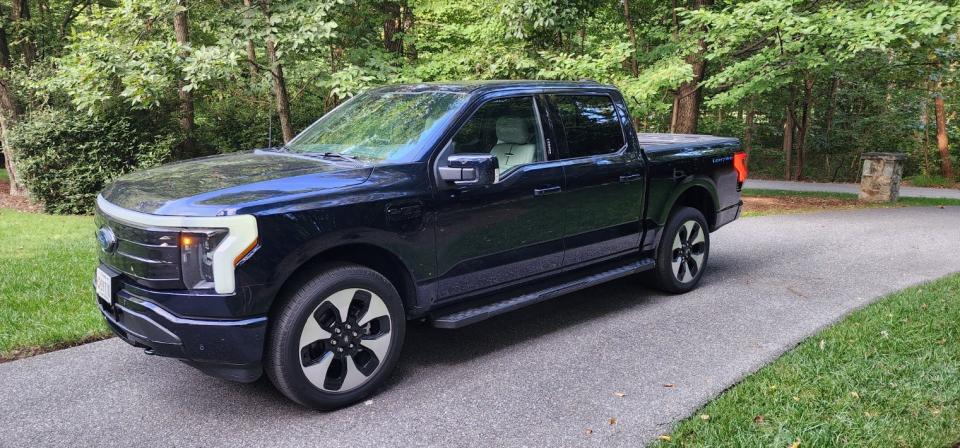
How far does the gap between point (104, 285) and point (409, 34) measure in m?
10.6

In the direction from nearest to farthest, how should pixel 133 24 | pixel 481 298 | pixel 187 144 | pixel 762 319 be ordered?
pixel 481 298
pixel 762 319
pixel 133 24
pixel 187 144

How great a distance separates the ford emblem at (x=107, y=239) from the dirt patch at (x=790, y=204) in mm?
10475

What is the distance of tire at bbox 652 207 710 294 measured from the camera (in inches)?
223

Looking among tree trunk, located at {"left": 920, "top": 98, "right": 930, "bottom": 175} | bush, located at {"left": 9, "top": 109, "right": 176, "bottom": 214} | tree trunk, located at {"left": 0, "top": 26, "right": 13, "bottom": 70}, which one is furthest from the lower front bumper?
tree trunk, located at {"left": 920, "top": 98, "right": 930, "bottom": 175}

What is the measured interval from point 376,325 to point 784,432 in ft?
7.26

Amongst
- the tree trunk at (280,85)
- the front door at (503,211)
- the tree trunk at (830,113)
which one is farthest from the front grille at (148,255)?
the tree trunk at (830,113)

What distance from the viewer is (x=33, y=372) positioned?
4023mm

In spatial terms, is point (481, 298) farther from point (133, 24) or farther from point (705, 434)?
point (133, 24)

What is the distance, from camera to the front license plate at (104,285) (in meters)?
3.50

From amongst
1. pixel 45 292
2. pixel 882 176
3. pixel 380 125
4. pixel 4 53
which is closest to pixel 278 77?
pixel 45 292

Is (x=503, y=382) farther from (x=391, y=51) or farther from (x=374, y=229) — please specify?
(x=391, y=51)

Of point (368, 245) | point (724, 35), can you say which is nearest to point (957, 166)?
point (724, 35)

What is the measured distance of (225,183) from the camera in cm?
349

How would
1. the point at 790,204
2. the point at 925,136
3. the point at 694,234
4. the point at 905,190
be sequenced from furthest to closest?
the point at 925,136
the point at 905,190
the point at 790,204
the point at 694,234
